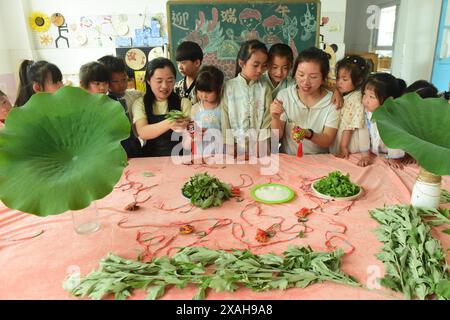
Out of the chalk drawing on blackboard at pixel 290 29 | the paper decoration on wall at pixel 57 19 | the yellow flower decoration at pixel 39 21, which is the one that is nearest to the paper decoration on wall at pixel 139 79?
the paper decoration on wall at pixel 57 19

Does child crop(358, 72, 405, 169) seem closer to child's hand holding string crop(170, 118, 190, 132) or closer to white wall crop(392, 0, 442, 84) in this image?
child's hand holding string crop(170, 118, 190, 132)

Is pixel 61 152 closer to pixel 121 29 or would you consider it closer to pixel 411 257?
pixel 411 257

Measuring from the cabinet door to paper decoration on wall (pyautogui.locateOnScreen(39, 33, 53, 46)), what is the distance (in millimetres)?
5210

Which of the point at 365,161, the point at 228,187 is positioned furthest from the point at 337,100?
the point at 228,187

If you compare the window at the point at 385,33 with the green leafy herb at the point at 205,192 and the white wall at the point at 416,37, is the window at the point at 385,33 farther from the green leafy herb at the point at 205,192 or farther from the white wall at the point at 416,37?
the green leafy herb at the point at 205,192

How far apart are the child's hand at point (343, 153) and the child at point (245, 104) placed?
0.50 m

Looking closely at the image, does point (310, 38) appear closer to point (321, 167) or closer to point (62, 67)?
point (321, 167)

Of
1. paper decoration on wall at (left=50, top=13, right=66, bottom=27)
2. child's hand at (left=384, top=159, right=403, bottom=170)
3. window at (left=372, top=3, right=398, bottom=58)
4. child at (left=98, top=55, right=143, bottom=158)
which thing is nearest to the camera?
child's hand at (left=384, top=159, right=403, bottom=170)

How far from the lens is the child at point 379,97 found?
6.58 ft

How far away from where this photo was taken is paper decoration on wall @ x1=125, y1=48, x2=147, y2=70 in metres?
4.32

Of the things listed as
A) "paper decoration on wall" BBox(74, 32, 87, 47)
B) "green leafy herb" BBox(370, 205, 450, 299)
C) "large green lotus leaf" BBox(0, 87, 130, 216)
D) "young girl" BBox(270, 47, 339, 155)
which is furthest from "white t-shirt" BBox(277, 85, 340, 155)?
"paper decoration on wall" BBox(74, 32, 87, 47)

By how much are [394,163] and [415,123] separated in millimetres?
537

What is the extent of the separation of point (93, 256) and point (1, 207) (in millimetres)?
739

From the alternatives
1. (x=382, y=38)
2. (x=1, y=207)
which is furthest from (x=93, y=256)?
(x=382, y=38)
